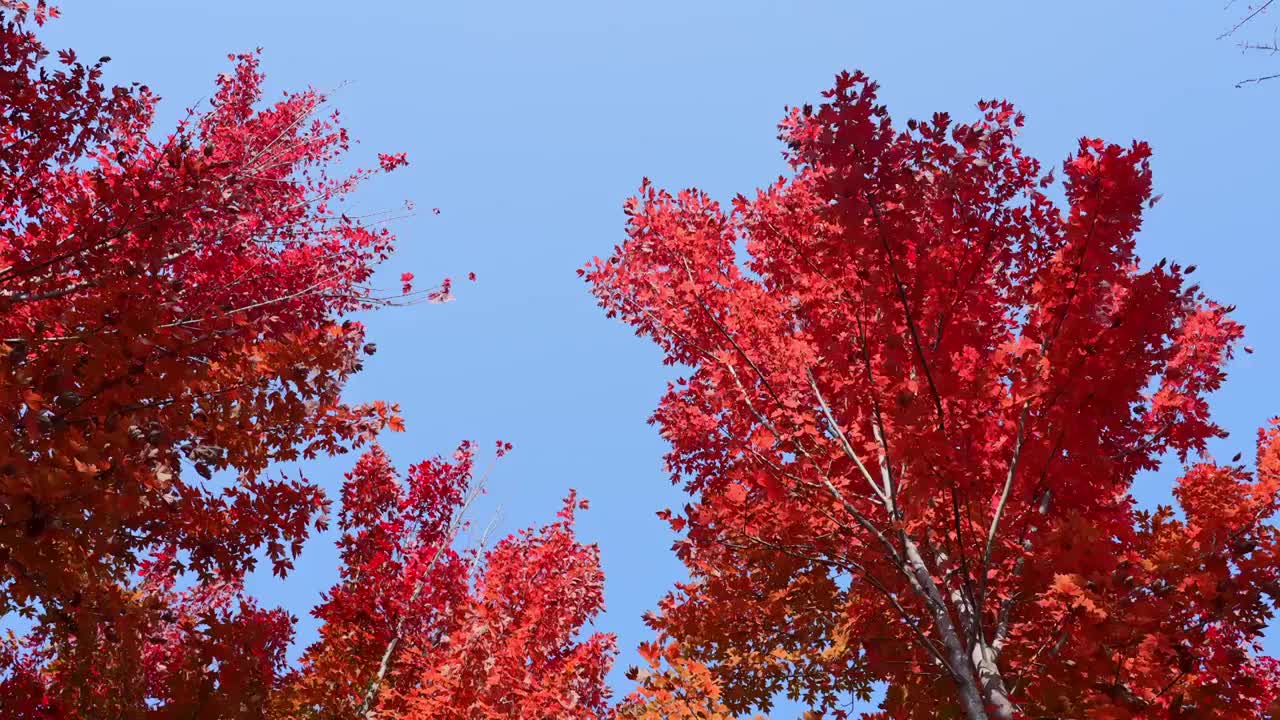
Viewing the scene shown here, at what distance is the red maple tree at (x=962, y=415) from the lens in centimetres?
338

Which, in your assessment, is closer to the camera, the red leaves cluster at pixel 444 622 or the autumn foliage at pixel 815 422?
the autumn foliage at pixel 815 422

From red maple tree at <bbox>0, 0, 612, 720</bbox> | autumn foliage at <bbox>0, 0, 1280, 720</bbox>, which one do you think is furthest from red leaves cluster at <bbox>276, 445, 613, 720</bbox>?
autumn foliage at <bbox>0, 0, 1280, 720</bbox>

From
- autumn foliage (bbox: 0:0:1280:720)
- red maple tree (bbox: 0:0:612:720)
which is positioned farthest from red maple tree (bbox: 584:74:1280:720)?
red maple tree (bbox: 0:0:612:720)

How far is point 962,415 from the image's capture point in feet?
13.4

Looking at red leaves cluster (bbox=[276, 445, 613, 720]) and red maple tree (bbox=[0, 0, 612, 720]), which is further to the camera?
red leaves cluster (bbox=[276, 445, 613, 720])

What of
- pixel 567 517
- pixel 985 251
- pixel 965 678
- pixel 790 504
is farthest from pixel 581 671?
pixel 985 251

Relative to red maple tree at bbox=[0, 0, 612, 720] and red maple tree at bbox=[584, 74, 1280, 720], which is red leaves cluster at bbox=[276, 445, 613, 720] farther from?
red maple tree at bbox=[584, 74, 1280, 720]

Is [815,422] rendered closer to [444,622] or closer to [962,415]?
[962,415]

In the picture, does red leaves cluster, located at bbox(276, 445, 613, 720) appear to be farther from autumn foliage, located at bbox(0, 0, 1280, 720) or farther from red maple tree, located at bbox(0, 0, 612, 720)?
autumn foliage, located at bbox(0, 0, 1280, 720)

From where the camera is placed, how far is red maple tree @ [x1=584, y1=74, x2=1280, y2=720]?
3.38 metres

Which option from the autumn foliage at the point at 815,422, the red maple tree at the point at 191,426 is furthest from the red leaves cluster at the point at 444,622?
the autumn foliage at the point at 815,422

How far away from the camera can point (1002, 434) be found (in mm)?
4391

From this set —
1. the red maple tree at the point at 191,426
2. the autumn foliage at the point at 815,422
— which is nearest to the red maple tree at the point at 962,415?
the autumn foliage at the point at 815,422

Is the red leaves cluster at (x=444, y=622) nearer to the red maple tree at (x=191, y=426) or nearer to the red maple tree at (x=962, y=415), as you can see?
the red maple tree at (x=191, y=426)
